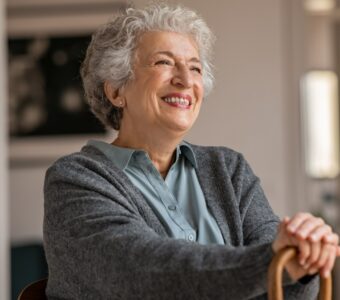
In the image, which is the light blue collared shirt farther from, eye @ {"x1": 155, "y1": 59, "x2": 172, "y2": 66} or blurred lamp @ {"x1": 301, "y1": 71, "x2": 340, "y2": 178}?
blurred lamp @ {"x1": 301, "y1": 71, "x2": 340, "y2": 178}

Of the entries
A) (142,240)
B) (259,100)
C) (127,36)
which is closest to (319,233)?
(142,240)

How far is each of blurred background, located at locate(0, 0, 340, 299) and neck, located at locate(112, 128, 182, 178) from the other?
266 centimetres

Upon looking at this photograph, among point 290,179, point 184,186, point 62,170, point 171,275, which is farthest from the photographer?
point 290,179

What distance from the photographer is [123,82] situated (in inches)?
73.9

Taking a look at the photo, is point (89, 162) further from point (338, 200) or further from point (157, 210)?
point (338, 200)

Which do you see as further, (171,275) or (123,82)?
(123,82)

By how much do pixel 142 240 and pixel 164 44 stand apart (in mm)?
557

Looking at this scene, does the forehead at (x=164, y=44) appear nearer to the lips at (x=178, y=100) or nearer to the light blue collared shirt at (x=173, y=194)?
the lips at (x=178, y=100)

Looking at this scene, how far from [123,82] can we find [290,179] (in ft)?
9.36

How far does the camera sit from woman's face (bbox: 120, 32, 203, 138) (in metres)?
1.79

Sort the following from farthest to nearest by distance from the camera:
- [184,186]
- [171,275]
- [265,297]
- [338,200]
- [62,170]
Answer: [338,200] < [184,186] < [62,170] < [265,297] < [171,275]

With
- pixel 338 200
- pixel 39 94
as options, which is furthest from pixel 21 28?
pixel 338 200

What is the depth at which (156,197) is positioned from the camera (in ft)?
5.67

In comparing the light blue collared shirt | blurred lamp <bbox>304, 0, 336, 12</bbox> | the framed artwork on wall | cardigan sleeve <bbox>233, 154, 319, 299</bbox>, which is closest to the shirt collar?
the light blue collared shirt
